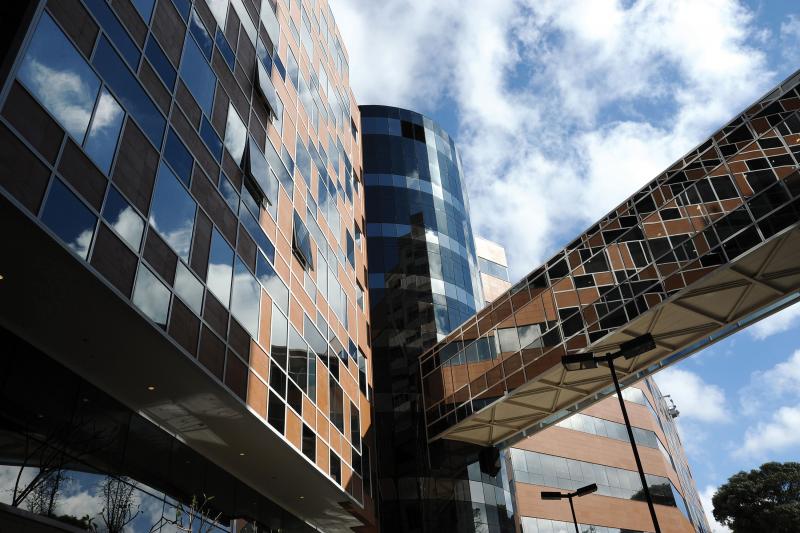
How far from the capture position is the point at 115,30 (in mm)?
14547

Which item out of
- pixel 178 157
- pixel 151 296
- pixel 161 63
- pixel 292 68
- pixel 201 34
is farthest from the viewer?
pixel 292 68

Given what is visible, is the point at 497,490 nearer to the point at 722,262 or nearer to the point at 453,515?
the point at 453,515

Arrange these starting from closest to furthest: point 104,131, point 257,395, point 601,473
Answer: point 104,131, point 257,395, point 601,473

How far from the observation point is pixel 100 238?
12344mm

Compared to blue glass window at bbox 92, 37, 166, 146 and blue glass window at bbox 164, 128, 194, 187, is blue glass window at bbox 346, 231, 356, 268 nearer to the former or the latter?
blue glass window at bbox 164, 128, 194, 187

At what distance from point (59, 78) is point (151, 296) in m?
4.82

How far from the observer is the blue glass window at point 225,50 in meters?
20.8

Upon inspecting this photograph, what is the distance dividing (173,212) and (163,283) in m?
2.12

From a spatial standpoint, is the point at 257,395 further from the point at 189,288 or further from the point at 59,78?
the point at 59,78

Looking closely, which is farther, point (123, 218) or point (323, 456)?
point (323, 456)

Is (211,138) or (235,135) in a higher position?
(235,135)

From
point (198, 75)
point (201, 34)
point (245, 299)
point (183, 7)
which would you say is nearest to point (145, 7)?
point (183, 7)

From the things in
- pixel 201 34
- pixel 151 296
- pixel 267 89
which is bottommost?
pixel 151 296

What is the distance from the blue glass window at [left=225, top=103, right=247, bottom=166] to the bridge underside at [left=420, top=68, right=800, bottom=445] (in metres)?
17.4
